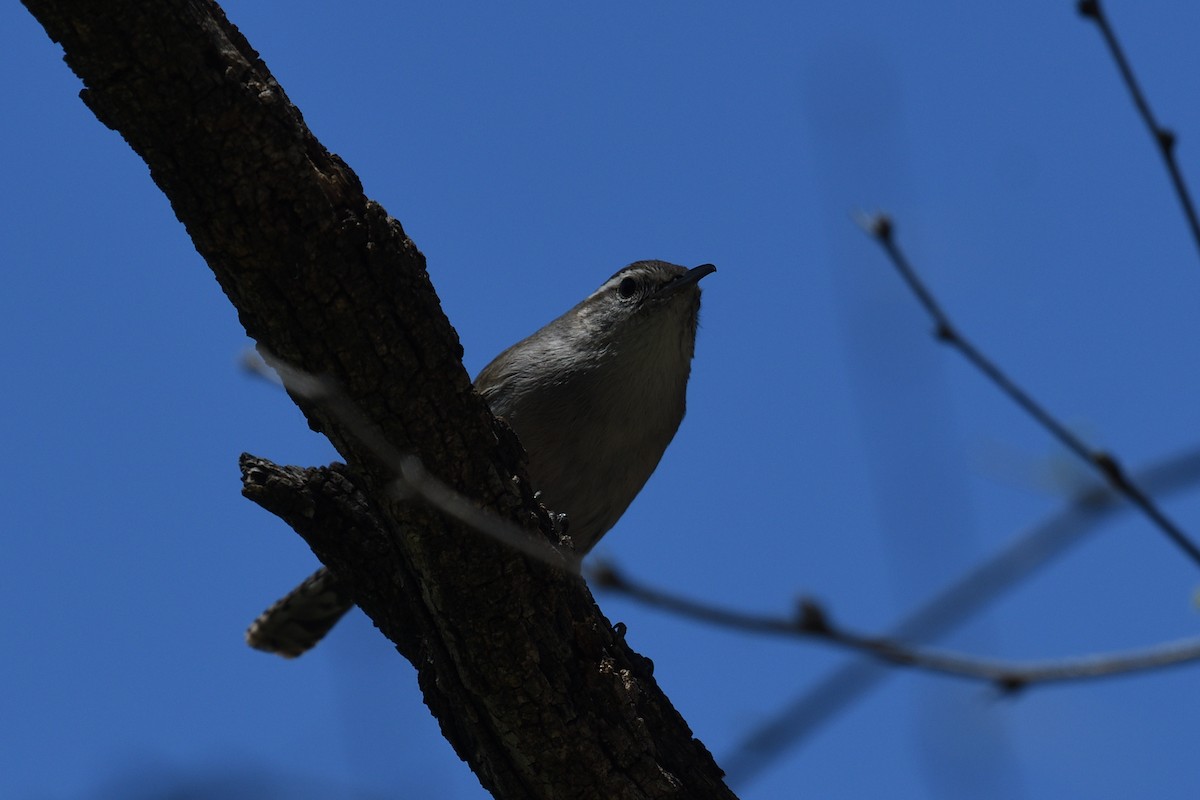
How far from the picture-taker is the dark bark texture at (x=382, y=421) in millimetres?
4762

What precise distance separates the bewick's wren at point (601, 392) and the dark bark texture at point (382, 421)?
1.78 meters

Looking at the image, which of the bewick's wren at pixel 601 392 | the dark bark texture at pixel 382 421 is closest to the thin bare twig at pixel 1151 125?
the dark bark texture at pixel 382 421

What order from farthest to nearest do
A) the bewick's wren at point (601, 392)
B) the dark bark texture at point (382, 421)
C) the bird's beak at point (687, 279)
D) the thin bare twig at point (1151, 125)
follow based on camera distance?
the bird's beak at point (687, 279) → the bewick's wren at point (601, 392) → the dark bark texture at point (382, 421) → the thin bare twig at point (1151, 125)

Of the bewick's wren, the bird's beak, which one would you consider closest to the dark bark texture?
the bewick's wren

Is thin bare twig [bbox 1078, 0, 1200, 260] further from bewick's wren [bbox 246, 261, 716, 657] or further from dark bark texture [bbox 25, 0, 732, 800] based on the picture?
bewick's wren [bbox 246, 261, 716, 657]

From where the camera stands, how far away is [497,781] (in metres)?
5.85

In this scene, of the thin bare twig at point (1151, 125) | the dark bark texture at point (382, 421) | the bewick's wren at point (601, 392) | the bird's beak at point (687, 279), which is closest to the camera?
the thin bare twig at point (1151, 125)

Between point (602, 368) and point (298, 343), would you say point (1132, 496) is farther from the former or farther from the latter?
point (602, 368)

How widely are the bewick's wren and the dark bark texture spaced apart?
1.78 m

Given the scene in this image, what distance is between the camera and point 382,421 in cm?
527

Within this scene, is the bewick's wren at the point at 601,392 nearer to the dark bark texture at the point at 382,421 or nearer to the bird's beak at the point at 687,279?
the bird's beak at the point at 687,279

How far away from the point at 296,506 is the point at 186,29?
2.30m

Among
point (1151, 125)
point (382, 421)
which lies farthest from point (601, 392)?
point (1151, 125)

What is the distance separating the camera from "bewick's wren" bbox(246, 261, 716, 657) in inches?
307
